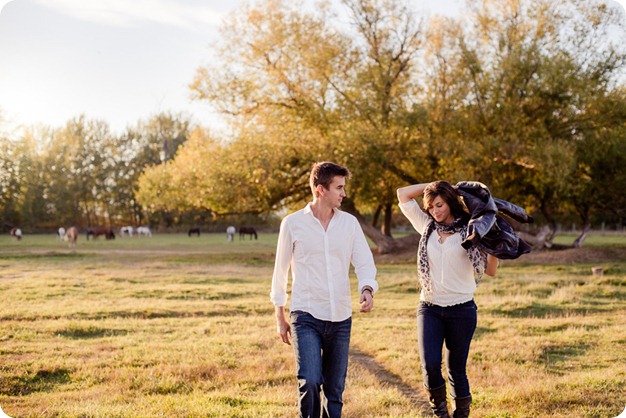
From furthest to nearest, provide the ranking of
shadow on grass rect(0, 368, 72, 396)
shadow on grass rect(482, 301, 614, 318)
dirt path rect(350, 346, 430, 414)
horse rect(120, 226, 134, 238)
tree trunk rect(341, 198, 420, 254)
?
1. horse rect(120, 226, 134, 238)
2. tree trunk rect(341, 198, 420, 254)
3. shadow on grass rect(482, 301, 614, 318)
4. shadow on grass rect(0, 368, 72, 396)
5. dirt path rect(350, 346, 430, 414)

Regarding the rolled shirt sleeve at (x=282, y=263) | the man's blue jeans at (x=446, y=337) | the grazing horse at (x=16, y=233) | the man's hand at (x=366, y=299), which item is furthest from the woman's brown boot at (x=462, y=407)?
the grazing horse at (x=16, y=233)

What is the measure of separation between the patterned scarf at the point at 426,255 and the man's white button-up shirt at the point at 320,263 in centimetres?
70

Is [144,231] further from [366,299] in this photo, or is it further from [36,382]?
[366,299]

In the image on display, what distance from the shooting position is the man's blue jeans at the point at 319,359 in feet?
15.5

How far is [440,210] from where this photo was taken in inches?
217

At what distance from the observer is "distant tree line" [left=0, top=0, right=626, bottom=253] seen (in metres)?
27.1

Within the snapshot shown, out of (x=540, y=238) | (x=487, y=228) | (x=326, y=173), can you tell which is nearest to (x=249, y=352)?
(x=487, y=228)

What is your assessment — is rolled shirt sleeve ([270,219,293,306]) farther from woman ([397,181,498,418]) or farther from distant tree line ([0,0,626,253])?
distant tree line ([0,0,626,253])

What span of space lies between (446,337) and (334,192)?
5.46 feet

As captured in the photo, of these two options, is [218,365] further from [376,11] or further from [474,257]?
[376,11]

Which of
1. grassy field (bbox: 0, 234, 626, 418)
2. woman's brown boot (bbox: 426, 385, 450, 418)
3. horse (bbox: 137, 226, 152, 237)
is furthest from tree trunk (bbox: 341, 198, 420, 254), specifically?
horse (bbox: 137, 226, 152, 237)

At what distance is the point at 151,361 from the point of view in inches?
350

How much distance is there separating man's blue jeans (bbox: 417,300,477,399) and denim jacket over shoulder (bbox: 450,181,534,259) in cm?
52

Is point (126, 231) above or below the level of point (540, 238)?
above
